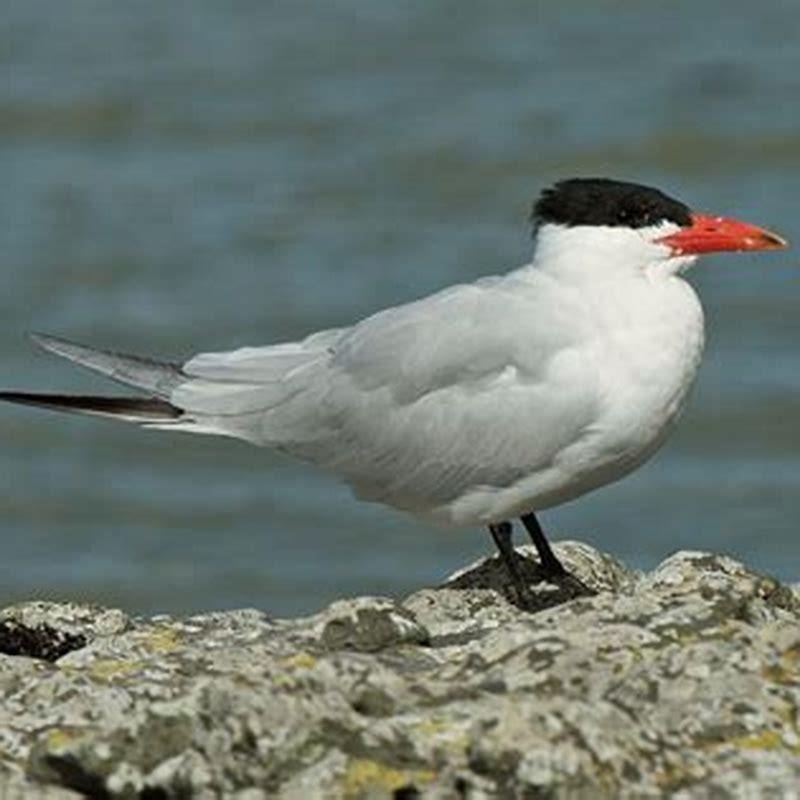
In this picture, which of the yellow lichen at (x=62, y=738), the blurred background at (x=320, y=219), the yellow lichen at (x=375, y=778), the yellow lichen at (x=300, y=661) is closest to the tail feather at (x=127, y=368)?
the yellow lichen at (x=300, y=661)

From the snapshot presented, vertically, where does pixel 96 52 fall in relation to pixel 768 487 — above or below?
above

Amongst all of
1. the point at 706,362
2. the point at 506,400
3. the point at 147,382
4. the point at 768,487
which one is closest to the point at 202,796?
the point at 506,400

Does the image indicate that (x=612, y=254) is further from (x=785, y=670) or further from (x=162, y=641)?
(x=785, y=670)

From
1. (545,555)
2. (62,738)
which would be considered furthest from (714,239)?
(62,738)

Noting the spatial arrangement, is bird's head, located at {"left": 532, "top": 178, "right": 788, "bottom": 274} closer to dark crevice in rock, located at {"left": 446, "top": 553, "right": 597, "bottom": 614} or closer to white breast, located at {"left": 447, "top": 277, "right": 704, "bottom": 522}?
white breast, located at {"left": 447, "top": 277, "right": 704, "bottom": 522}

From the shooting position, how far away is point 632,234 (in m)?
6.85

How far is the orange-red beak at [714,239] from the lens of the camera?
6.84 meters

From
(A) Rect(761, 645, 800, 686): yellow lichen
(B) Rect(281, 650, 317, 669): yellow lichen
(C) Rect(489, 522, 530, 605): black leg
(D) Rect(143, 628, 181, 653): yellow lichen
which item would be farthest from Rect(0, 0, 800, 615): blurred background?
(B) Rect(281, 650, 317, 669): yellow lichen

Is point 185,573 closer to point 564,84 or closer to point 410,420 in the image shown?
point 410,420

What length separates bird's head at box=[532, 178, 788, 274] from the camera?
6848mm

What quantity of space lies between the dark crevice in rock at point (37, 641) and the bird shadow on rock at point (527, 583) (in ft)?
3.16

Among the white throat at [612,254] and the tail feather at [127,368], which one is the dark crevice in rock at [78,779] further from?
the tail feather at [127,368]

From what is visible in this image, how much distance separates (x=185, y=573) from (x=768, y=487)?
2.36 m

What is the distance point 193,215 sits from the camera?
14984mm
